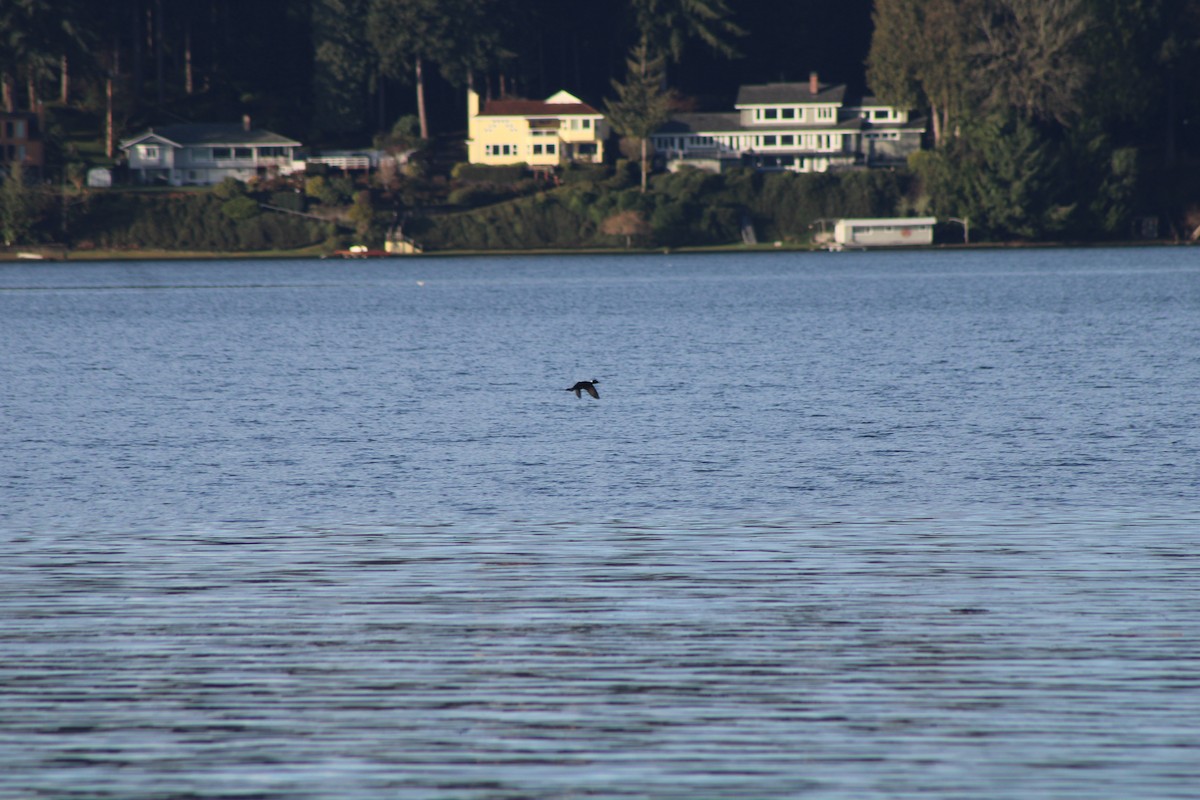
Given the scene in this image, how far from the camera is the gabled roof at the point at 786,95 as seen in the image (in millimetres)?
190250

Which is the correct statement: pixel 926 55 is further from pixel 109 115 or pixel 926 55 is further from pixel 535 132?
pixel 109 115

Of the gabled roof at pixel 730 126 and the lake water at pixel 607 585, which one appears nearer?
the lake water at pixel 607 585

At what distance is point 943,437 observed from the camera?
3850 centimetres

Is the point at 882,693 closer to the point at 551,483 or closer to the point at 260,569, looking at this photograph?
the point at 260,569

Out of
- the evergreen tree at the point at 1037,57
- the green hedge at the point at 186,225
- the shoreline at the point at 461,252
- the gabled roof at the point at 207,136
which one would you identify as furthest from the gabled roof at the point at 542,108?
the evergreen tree at the point at 1037,57

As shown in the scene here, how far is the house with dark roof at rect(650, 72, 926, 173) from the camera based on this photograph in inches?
7470

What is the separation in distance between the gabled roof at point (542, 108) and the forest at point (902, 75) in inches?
195

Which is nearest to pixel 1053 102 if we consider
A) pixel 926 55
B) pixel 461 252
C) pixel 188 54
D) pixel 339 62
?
A: pixel 926 55

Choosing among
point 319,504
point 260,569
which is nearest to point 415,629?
point 260,569

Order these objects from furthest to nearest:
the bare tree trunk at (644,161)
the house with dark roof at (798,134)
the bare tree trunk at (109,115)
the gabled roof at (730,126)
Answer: the house with dark roof at (798,134)
the gabled roof at (730,126)
the bare tree trunk at (109,115)
the bare tree trunk at (644,161)

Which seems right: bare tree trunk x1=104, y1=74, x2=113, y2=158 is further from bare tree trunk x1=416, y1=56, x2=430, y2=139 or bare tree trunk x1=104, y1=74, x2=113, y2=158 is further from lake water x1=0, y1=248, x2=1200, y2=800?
lake water x1=0, y1=248, x2=1200, y2=800

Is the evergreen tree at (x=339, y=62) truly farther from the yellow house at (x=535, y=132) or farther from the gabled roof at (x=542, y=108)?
the gabled roof at (x=542, y=108)

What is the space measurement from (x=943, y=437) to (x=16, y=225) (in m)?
152

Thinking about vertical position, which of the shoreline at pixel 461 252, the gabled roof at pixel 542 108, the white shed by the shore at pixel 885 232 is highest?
the gabled roof at pixel 542 108
